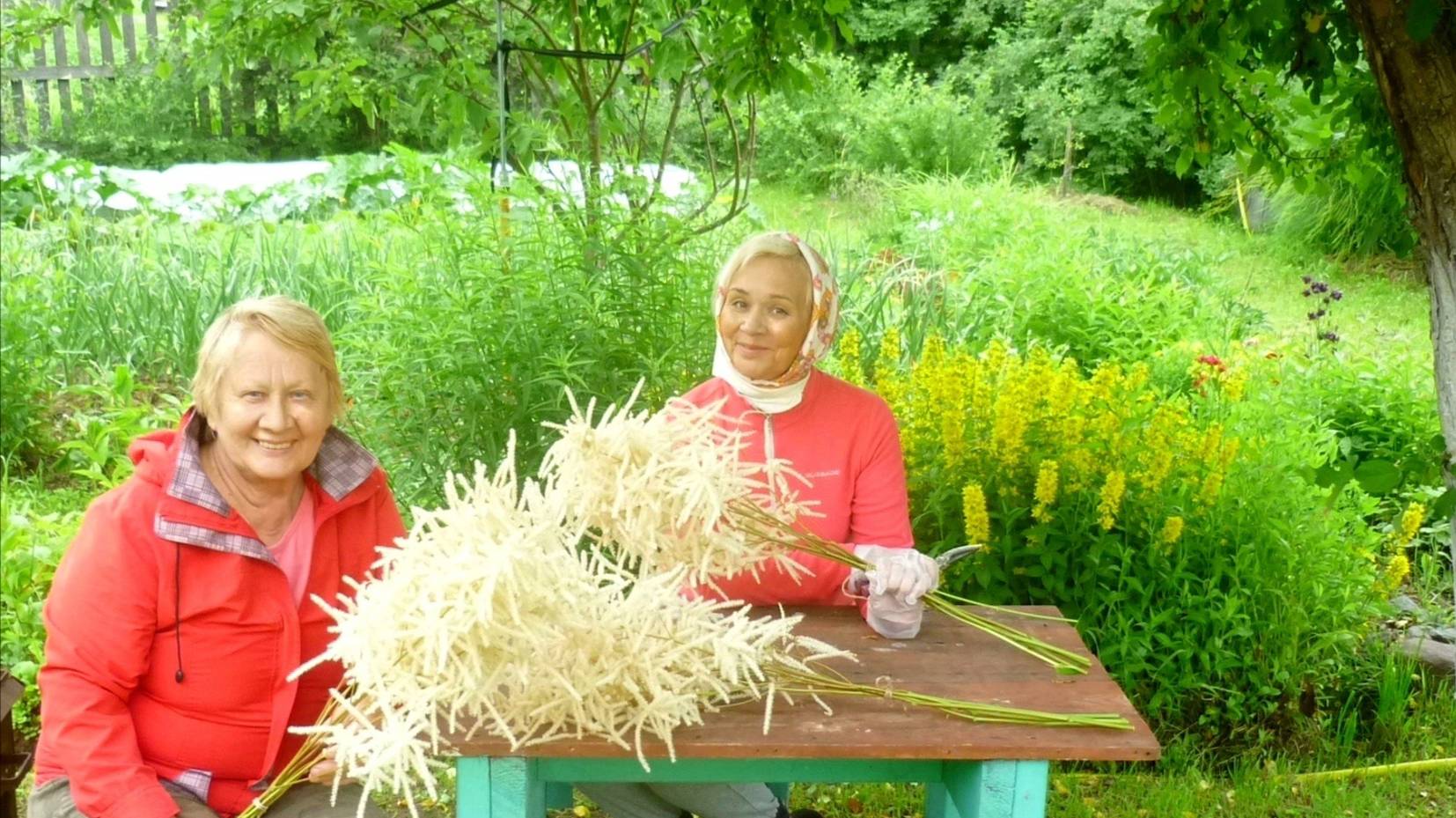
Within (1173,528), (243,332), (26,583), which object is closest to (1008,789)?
(243,332)

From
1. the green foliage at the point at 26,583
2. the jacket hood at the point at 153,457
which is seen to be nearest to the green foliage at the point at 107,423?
the green foliage at the point at 26,583

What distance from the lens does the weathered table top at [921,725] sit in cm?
181

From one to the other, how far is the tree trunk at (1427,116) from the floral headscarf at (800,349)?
3.30 feet

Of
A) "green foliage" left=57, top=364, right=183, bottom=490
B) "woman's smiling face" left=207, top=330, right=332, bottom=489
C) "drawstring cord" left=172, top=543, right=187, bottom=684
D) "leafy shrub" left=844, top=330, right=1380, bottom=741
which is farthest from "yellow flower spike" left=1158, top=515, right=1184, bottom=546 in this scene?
"green foliage" left=57, top=364, right=183, bottom=490

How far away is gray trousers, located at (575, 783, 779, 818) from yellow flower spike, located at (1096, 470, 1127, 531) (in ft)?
3.59

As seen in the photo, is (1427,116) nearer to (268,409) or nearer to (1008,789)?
(1008,789)

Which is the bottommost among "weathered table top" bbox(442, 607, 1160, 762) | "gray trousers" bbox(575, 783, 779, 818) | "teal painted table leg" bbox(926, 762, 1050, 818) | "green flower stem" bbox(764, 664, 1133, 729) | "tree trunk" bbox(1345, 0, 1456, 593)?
"gray trousers" bbox(575, 783, 779, 818)

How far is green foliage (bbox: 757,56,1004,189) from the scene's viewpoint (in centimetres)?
1134

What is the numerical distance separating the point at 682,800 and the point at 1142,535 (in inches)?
59.1

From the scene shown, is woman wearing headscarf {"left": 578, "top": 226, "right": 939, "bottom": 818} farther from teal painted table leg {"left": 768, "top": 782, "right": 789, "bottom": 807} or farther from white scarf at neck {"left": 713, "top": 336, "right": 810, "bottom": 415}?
teal painted table leg {"left": 768, "top": 782, "right": 789, "bottom": 807}

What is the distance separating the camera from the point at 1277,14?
257 centimetres

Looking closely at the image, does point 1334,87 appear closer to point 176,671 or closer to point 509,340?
point 509,340

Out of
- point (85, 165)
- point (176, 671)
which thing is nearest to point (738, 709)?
point (176, 671)

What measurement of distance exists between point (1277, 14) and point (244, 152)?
10.4m
